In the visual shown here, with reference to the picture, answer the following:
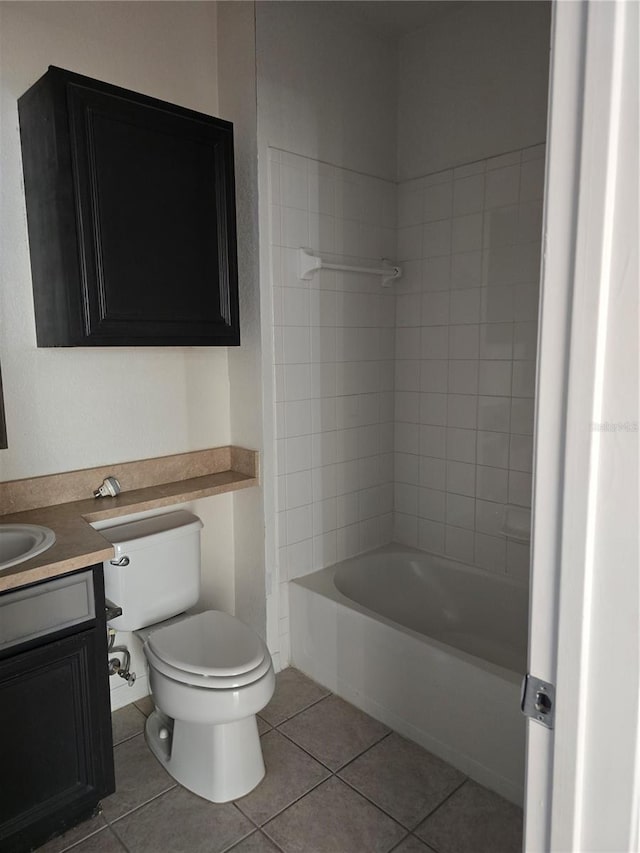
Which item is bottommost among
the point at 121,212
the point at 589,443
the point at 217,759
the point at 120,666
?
the point at 217,759

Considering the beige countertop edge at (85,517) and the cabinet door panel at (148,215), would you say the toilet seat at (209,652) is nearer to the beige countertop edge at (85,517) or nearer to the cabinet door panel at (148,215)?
the beige countertop edge at (85,517)

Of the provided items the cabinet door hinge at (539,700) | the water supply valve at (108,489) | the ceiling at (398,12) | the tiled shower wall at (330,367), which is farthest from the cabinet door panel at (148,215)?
the cabinet door hinge at (539,700)

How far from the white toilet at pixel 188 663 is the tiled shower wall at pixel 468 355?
1.16 m

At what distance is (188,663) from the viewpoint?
187cm

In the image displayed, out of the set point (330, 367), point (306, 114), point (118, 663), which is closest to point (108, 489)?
point (118, 663)

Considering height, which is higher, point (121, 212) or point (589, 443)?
point (121, 212)

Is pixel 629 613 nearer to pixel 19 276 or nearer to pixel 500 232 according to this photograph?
pixel 19 276

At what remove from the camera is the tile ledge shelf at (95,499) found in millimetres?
1615

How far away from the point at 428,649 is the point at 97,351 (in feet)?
5.12

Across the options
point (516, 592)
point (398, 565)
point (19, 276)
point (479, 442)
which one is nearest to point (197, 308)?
point (19, 276)

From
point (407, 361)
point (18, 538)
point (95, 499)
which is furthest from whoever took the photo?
point (407, 361)

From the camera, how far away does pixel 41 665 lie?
161 cm

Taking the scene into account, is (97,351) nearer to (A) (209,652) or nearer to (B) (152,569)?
(B) (152,569)

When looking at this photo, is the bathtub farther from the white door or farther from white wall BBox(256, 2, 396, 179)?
white wall BBox(256, 2, 396, 179)
